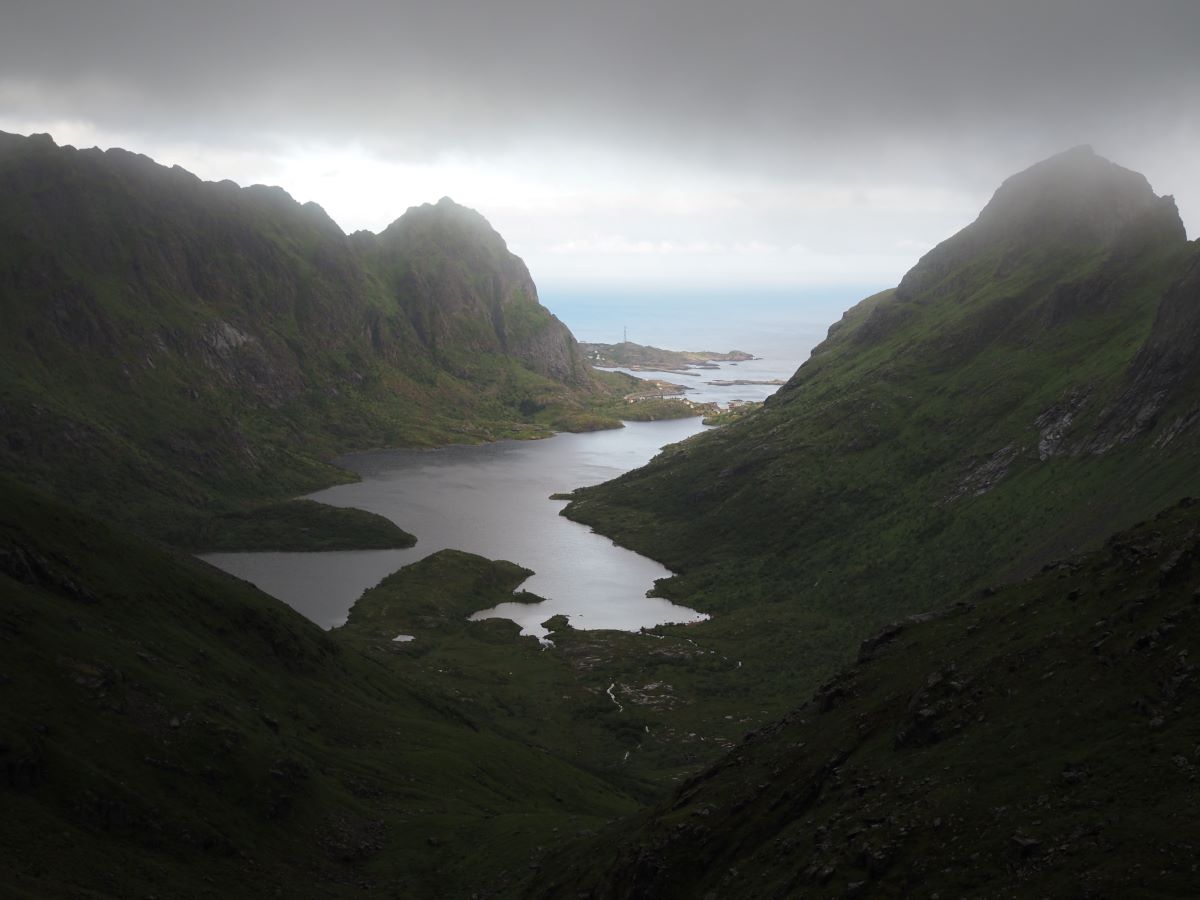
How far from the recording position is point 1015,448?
6019 inches

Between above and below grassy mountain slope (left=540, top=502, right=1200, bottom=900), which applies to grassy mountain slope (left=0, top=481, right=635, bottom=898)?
below

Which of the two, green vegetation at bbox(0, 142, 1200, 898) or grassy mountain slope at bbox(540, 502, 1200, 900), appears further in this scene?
green vegetation at bbox(0, 142, 1200, 898)

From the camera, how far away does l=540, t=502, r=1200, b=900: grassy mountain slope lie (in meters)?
35.6

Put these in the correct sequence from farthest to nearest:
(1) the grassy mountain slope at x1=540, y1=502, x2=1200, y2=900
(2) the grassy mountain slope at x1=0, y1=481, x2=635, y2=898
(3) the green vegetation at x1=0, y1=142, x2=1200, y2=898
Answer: (2) the grassy mountain slope at x1=0, y1=481, x2=635, y2=898
(3) the green vegetation at x1=0, y1=142, x2=1200, y2=898
(1) the grassy mountain slope at x1=540, y1=502, x2=1200, y2=900

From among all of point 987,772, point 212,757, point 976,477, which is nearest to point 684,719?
point 212,757

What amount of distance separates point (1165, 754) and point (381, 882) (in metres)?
44.9

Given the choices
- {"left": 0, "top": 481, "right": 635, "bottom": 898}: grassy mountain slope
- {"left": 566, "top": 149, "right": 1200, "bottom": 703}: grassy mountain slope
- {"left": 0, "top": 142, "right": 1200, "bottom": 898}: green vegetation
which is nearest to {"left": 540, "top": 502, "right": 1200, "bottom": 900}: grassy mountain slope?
{"left": 0, "top": 142, "right": 1200, "bottom": 898}: green vegetation

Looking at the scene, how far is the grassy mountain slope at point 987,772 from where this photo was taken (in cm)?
3562

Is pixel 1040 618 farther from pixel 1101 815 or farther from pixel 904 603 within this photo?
pixel 904 603

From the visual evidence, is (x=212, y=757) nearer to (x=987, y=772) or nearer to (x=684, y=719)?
(x=987, y=772)

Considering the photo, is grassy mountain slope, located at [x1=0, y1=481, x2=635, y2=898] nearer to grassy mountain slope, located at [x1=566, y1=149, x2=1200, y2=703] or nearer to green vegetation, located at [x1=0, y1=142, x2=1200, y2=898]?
green vegetation, located at [x1=0, y1=142, x2=1200, y2=898]

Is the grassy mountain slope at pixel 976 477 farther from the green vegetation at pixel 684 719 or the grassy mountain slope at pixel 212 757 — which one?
the grassy mountain slope at pixel 212 757

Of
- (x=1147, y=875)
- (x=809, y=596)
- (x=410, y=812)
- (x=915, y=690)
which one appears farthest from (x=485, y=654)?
(x=1147, y=875)

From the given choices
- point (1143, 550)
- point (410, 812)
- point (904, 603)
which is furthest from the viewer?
point (904, 603)
